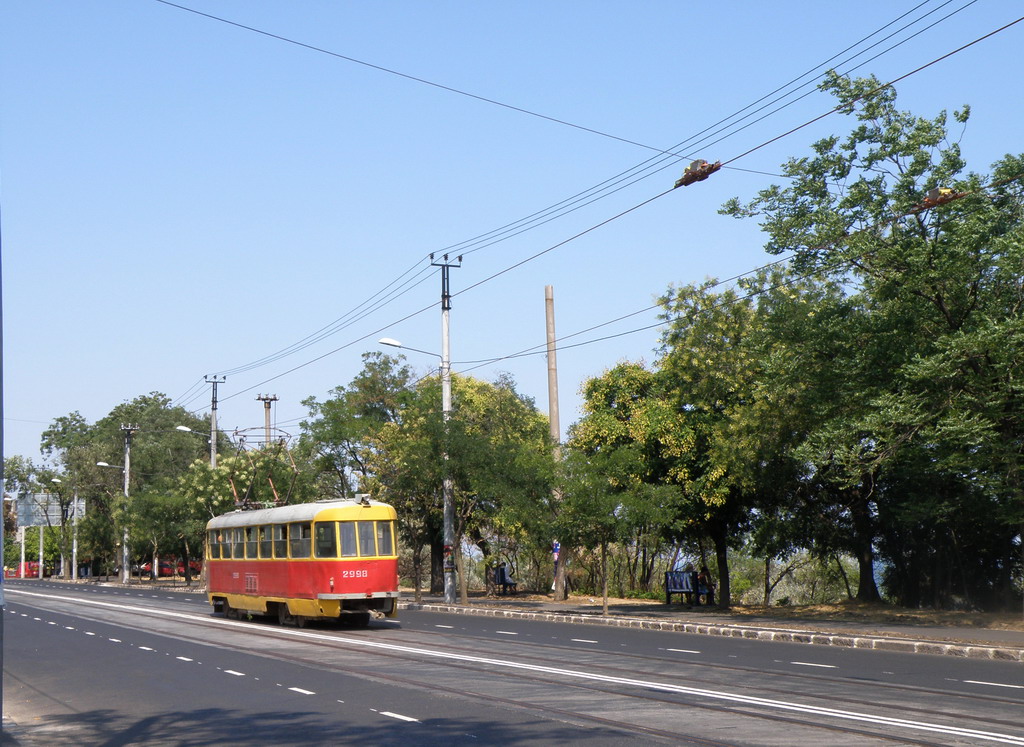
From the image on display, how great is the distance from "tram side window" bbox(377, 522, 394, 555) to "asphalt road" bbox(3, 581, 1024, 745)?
3.98 meters

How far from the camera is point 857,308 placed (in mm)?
26297

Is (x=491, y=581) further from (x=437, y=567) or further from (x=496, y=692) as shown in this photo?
(x=496, y=692)

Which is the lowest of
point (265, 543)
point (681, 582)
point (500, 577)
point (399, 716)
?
point (500, 577)

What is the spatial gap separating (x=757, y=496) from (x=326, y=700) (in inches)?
874

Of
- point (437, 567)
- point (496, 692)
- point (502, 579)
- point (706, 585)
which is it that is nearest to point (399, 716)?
point (496, 692)

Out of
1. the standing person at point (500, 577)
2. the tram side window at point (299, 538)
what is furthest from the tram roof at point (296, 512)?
the standing person at point (500, 577)

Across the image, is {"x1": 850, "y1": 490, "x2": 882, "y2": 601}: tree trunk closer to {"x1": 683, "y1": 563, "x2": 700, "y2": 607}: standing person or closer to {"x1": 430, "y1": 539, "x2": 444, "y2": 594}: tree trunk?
{"x1": 683, "y1": 563, "x2": 700, "y2": 607}: standing person

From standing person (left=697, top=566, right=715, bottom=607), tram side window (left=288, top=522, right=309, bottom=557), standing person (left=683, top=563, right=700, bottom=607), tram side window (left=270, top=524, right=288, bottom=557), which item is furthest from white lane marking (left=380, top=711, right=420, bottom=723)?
standing person (left=697, top=566, right=715, bottom=607)

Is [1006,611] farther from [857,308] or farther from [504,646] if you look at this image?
[504,646]

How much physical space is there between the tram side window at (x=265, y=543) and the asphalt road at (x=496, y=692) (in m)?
6.15

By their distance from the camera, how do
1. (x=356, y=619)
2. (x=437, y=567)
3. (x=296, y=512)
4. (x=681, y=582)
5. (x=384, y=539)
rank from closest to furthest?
1. (x=384, y=539)
2. (x=296, y=512)
3. (x=356, y=619)
4. (x=681, y=582)
5. (x=437, y=567)

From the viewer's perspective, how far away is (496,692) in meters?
13.5

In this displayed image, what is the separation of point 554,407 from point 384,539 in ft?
35.7

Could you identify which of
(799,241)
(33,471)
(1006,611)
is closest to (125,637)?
(799,241)
